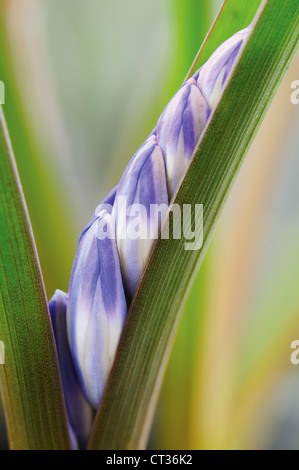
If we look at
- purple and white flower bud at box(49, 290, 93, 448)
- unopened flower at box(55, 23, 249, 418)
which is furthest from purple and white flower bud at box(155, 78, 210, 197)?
purple and white flower bud at box(49, 290, 93, 448)

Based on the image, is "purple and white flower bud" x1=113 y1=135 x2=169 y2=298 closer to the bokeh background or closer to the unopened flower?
the unopened flower

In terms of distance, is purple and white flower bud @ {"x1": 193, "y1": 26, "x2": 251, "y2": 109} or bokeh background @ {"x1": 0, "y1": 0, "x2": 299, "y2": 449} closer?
purple and white flower bud @ {"x1": 193, "y1": 26, "x2": 251, "y2": 109}

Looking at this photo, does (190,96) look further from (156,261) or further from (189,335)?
(189,335)

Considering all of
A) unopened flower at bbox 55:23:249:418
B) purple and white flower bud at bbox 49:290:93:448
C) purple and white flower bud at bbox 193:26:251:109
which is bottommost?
purple and white flower bud at bbox 49:290:93:448

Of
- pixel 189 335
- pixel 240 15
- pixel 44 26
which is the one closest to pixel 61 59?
pixel 44 26

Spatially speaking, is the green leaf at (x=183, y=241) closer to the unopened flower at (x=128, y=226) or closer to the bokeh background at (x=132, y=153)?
the unopened flower at (x=128, y=226)

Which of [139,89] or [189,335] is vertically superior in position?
[139,89]

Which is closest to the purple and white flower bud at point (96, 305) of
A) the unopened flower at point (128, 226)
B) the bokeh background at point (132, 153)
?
the unopened flower at point (128, 226)
